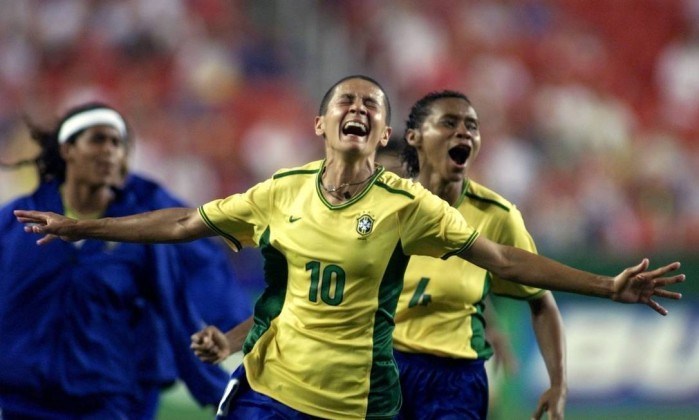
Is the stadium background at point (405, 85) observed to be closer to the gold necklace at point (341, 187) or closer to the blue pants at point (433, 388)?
the blue pants at point (433, 388)

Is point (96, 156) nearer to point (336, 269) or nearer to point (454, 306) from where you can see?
point (454, 306)

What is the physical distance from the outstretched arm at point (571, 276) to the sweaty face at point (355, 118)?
529mm

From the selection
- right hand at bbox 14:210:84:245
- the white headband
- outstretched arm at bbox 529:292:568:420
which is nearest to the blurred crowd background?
the white headband

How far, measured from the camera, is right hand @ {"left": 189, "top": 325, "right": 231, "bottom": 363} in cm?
496

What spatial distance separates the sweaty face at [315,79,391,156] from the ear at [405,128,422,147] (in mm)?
991

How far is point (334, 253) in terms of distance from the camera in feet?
15.1

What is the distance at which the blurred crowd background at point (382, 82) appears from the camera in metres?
13.0

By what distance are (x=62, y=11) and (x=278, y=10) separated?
2.27m

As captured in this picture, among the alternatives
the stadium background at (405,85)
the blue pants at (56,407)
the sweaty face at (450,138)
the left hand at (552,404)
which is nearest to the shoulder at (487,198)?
the sweaty face at (450,138)

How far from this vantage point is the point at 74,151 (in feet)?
21.3

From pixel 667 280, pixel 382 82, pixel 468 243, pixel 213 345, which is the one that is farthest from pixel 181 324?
pixel 382 82

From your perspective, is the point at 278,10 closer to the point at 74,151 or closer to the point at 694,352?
the point at 694,352

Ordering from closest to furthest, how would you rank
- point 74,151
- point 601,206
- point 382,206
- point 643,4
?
point 382,206 < point 74,151 < point 601,206 < point 643,4

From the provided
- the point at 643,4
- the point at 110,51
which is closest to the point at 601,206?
the point at 643,4
